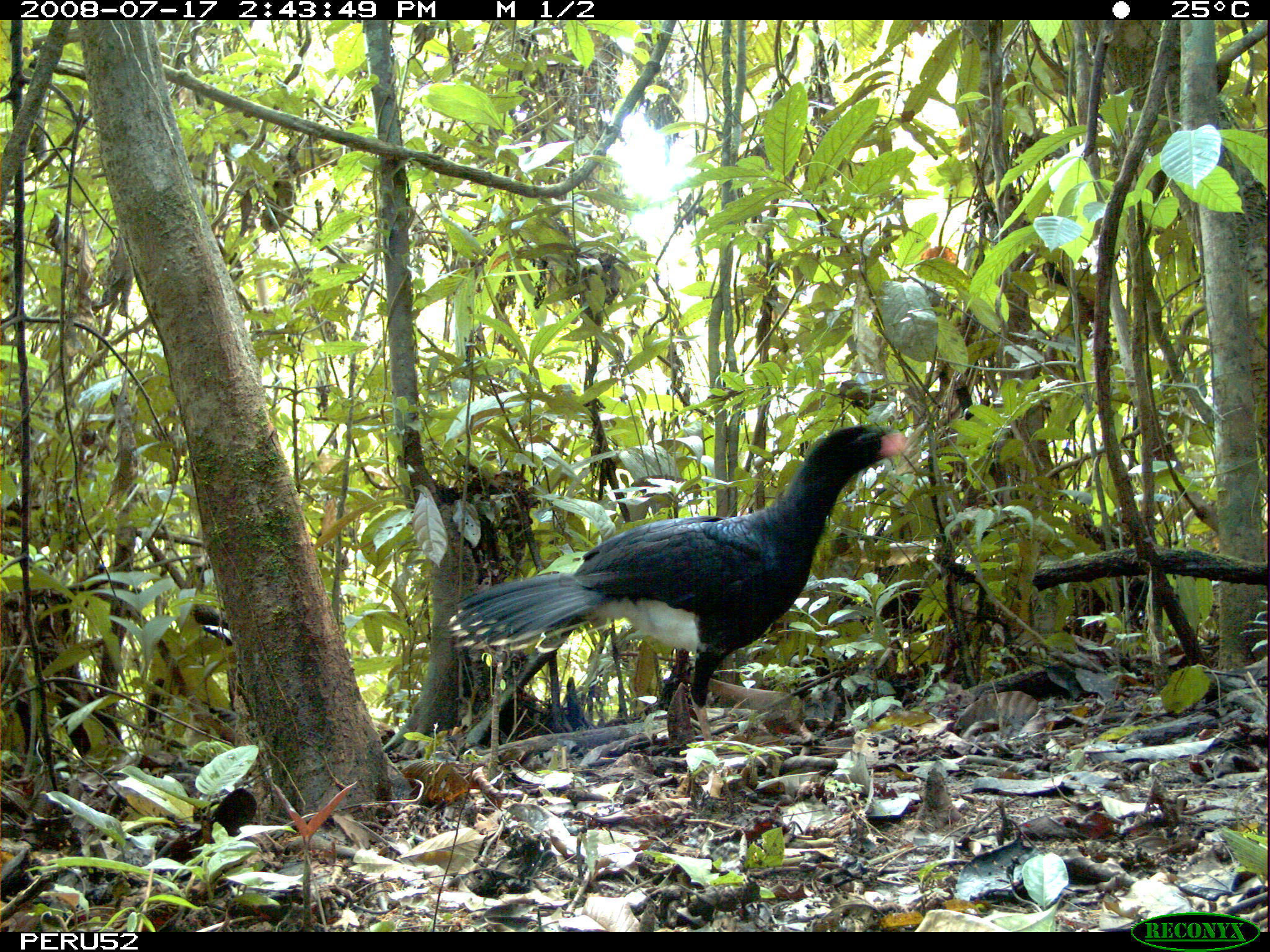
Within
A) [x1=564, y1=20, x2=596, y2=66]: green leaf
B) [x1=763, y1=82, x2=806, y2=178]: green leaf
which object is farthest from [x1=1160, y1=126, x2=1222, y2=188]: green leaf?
[x1=763, y1=82, x2=806, y2=178]: green leaf

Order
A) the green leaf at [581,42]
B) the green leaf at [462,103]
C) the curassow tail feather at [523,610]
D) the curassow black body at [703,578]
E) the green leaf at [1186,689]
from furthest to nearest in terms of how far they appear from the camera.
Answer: the curassow black body at [703,578], the curassow tail feather at [523,610], the green leaf at [462,103], the green leaf at [1186,689], the green leaf at [581,42]

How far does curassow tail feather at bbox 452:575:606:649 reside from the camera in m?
2.71

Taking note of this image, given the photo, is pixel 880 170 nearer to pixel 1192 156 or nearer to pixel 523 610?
pixel 1192 156

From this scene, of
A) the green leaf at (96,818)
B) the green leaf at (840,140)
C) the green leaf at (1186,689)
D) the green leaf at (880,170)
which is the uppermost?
the green leaf at (840,140)

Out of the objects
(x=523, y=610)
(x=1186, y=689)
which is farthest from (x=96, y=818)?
(x=1186, y=689)

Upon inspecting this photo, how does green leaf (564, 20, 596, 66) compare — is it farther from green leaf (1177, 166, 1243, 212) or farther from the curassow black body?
the curassow black body

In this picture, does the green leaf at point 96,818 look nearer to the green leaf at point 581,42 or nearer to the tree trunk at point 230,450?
the tree trunk at point 230,450

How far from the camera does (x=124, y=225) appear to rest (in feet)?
5.63

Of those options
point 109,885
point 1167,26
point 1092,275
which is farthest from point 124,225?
point 1092,275

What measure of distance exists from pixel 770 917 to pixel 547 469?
2.16 m
